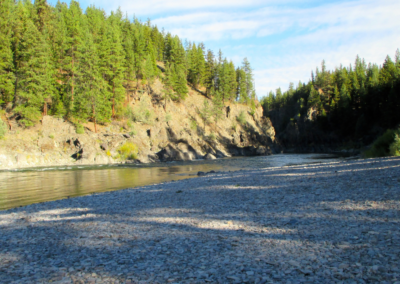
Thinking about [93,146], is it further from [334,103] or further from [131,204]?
[334,103]

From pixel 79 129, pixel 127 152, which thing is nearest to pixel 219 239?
pixel 127 152

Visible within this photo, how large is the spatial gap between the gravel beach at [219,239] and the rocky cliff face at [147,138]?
105ft

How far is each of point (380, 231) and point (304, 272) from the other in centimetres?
286

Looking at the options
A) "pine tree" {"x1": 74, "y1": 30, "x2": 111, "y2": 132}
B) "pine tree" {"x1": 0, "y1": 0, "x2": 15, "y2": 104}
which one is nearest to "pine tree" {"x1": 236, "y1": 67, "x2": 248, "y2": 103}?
"pine tree" {"x1": 74, "y1": 30, "x2": 111, "y2": 132}

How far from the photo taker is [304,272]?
427 cm

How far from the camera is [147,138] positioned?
53.2 meters

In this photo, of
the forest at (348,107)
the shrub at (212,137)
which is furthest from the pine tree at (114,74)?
the forest at (348,107)

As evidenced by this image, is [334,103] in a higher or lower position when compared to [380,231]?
higher

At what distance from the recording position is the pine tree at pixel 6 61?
4050 cm

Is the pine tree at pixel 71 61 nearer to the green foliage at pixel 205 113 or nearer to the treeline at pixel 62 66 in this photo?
the treeline at pixel 62 66

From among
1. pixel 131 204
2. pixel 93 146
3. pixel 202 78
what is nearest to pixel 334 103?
pixel 202 78

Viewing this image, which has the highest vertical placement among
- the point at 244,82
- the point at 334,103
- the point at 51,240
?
the point at 244,82

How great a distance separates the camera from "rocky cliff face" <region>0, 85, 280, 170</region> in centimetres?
3906

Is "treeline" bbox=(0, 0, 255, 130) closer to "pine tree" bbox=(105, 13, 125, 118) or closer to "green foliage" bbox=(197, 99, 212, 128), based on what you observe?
"pine tree" bbox=(105, 13, 125, 118)
